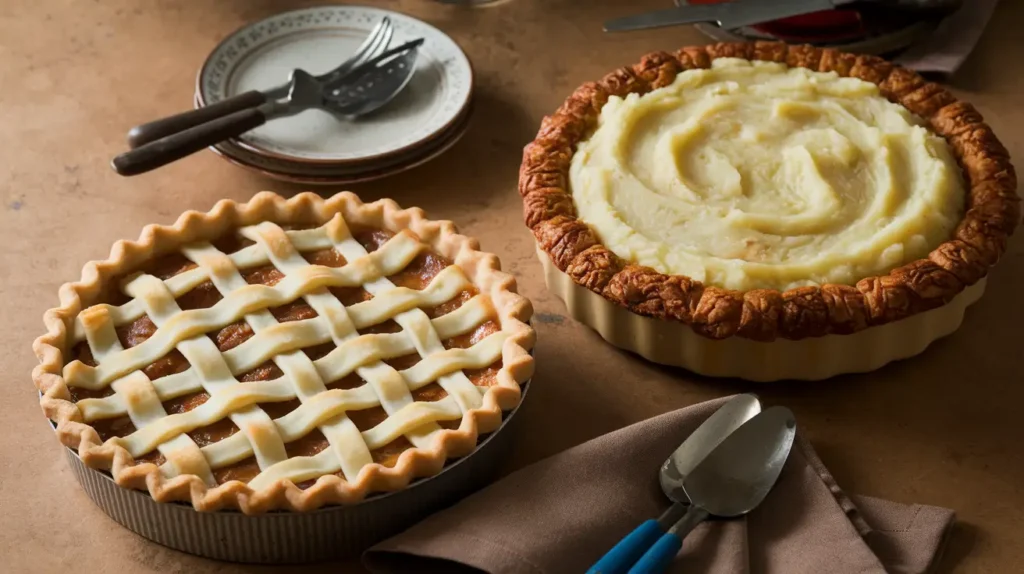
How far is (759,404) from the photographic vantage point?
2008 mm

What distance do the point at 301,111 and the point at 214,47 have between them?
1.19ft

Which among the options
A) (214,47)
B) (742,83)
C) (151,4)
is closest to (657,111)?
(742,83)

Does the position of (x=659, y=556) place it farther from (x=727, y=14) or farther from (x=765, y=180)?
(x=727, y=14)

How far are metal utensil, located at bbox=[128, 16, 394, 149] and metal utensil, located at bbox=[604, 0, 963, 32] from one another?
505 millimetres

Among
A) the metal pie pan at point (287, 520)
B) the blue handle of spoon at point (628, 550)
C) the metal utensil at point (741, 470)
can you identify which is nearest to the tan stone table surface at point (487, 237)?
the metal pie pan at point (287, 520)

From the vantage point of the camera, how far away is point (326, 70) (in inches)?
113

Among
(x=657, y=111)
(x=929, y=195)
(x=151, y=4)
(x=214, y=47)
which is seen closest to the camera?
(x=929, y=195)

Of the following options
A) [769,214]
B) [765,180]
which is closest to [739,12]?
[765,180]

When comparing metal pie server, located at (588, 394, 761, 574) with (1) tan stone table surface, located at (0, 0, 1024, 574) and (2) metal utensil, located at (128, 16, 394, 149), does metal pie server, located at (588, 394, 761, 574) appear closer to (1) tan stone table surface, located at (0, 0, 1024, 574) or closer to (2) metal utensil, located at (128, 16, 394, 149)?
(1) tan stone table surface, located at (0, 0, 1024, 574)

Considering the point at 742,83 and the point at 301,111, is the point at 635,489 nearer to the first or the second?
the point at 742,83

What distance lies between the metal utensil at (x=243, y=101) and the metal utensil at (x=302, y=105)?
0.02 metres

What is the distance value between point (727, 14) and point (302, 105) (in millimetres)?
942

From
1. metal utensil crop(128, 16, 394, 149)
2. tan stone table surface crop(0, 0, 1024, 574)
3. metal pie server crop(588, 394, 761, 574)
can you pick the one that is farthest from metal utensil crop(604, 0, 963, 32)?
metal pie server crop(588, 394, 761, 574)

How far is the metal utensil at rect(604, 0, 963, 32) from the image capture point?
2770mm
